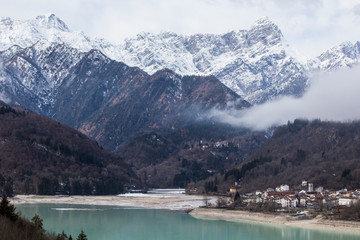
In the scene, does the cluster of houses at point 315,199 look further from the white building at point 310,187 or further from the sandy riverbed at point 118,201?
the sandy riverbed at point 118,201

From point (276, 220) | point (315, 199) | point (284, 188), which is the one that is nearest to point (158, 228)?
point (276, 220)

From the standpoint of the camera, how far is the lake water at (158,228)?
9375 cm

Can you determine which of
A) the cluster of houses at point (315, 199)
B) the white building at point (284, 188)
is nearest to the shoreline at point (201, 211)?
the cluster of houses at point (315, 199)

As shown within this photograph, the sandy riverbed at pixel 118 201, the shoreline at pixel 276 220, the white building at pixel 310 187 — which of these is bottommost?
the shoreline at pixel 276 220

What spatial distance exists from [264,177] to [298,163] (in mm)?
12924

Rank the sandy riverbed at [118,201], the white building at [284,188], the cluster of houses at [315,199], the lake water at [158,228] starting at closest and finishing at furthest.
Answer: the lake water at [158,228], the cluster of houses at [315,199], the sandy riverbed at [118,201], the white building at [284,188]

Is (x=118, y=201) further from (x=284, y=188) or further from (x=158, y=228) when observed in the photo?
(x=158, y=228)

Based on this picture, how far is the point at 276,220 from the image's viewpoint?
381ft

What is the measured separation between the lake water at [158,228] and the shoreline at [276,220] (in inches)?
130

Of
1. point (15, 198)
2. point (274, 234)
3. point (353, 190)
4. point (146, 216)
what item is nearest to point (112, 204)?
point (15, 198)

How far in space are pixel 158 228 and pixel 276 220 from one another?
24.9 metres

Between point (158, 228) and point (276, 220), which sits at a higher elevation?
point (276, 220)

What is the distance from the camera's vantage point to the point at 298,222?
364 ft

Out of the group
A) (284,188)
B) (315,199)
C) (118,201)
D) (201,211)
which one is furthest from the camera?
(284,188)
